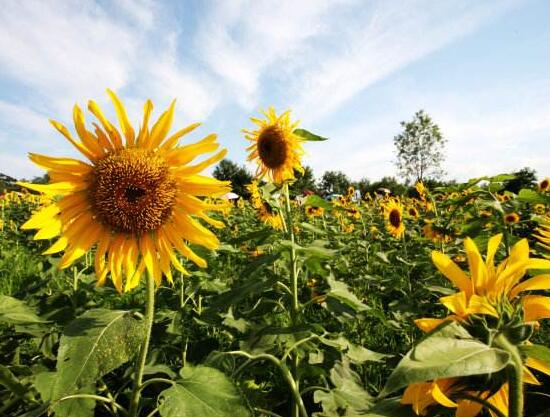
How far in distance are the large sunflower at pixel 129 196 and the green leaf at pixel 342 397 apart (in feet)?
2.71

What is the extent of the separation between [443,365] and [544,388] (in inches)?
67.0

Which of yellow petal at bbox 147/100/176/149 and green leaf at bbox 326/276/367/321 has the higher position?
yellow petal at bbox 147/100/176/149

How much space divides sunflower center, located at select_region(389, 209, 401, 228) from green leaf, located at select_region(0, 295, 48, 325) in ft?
17.4

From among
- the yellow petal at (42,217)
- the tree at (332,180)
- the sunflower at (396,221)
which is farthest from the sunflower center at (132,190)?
the tree at (332,180)

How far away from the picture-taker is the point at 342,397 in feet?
5.41

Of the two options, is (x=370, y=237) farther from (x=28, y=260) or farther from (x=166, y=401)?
(x=166, y=401)

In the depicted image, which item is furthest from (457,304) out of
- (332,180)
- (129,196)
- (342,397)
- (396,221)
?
(332,180)

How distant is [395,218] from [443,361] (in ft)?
18.7

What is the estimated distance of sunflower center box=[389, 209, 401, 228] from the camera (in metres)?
5.96

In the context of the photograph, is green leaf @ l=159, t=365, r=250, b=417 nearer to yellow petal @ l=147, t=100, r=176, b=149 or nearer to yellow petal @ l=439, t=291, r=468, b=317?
yellow petal @ l=439, t=291, r=468, b=317

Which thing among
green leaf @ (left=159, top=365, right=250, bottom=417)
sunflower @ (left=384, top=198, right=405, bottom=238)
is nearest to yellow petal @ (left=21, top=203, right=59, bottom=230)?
green leaf @ (left=159, top=365, right=250, bottom=417)

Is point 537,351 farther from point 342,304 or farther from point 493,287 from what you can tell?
point 342,304

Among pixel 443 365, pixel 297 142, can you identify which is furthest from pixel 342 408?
pixel 297 142

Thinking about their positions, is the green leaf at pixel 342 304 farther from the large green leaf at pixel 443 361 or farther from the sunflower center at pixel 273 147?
the sunflower center at pixel 273 147
